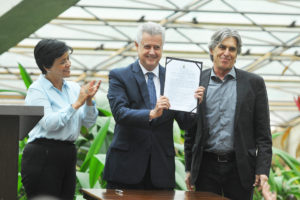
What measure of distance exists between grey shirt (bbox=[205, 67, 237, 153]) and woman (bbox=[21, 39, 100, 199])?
1.77ft

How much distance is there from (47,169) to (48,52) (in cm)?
53

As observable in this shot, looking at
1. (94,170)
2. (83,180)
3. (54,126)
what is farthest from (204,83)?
(83,180)

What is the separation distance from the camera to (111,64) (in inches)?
585

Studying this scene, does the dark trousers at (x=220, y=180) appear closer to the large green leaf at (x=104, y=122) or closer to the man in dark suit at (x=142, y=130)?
the man in dark suit at (x=142, y=130)

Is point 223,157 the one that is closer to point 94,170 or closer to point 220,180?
point 220,180

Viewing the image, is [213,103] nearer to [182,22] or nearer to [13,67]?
[182,22]

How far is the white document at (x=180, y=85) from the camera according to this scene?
2.53 metres

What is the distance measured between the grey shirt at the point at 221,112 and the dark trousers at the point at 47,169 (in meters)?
0.65

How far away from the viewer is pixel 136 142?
2615mm

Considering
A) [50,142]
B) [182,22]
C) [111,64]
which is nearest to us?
[50,142]

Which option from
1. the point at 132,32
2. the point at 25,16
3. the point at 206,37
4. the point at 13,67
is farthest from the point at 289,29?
the point at 25,16

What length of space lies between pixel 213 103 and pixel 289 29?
11.0 m

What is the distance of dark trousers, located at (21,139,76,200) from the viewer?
2678mm

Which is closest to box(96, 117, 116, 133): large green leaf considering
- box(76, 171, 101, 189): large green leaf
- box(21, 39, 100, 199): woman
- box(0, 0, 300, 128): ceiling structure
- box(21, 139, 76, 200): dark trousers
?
box(76, 171, 101, 189): large green leaf
